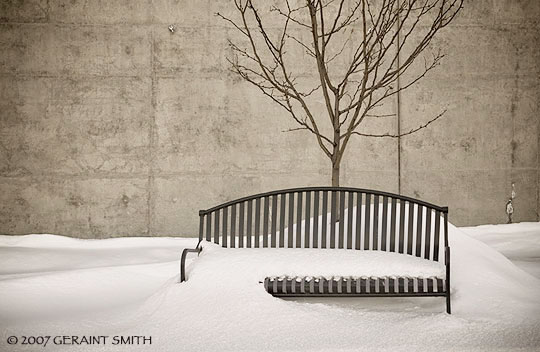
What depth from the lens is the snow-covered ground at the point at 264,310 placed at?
Answer: 3.83 meters

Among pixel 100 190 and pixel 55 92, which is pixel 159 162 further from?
pixel 55 92

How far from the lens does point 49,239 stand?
7.60m

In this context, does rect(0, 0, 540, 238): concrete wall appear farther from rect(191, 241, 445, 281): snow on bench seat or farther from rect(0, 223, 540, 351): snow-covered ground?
rect(191, 241, 445, 281): snow on bench seat

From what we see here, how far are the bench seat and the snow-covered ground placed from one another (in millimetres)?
75

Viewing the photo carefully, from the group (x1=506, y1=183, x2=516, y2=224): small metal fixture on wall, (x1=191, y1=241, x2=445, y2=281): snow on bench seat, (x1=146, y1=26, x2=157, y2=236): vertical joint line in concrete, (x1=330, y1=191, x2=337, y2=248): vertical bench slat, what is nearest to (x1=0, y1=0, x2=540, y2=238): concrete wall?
(x1=146, y1=26, x2=157, y2=236): vertical joint line in concrete

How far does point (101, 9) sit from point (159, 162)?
2057mm

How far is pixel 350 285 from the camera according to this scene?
4.27m

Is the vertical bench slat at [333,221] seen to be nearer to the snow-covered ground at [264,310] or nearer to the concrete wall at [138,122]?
the snow-covered ground at [264,310]

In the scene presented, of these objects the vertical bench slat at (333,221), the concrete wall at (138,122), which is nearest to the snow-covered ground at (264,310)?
the vertical bench slat at (333,221)

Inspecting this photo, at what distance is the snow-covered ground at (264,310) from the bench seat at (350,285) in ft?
0.25

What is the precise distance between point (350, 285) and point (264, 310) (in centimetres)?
63

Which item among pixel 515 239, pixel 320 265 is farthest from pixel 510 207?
pixel 320 265

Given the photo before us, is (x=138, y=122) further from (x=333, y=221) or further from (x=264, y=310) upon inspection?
(x=264, y=310)

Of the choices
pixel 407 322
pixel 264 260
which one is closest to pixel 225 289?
pixel 264 260
